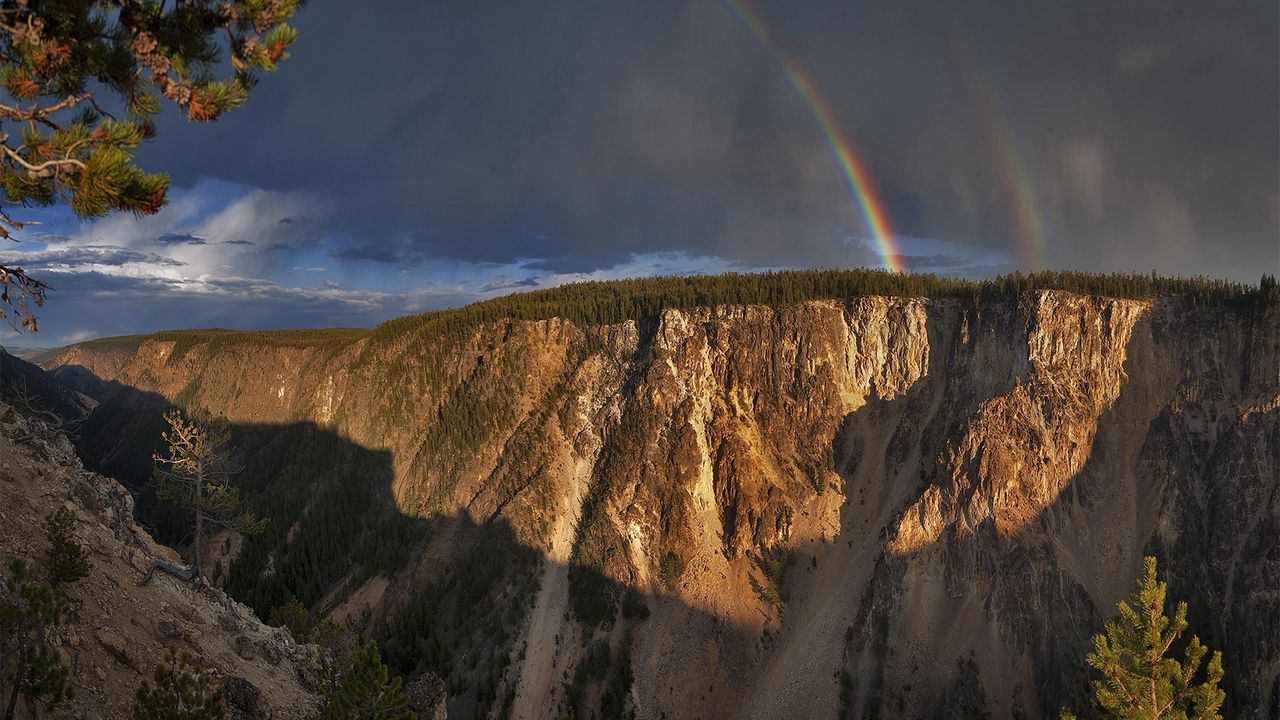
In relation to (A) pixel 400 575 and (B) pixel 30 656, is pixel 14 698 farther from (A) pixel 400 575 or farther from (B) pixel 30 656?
(A) pixel 400 575

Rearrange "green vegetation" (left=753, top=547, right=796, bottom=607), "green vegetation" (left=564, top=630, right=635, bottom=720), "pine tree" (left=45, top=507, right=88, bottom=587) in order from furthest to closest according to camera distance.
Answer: "green vegetation" (left=753, top=547, right=796, bottom=607)
"green vegetation" (left=564, top=630, right=635, bottom=720)
"pine tree" (left=45, top=507, right=88, bottom=587)

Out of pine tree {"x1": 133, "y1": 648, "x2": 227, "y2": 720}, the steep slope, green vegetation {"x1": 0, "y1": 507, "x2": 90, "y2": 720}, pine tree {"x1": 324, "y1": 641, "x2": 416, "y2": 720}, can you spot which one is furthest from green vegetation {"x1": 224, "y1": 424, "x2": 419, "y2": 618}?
pine tree {"x1": 133, "y1": 648, "x2": 227, "y2": 720}

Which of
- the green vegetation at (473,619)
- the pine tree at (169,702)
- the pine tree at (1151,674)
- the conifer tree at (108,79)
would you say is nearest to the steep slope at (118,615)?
the pine tree at (169,702)

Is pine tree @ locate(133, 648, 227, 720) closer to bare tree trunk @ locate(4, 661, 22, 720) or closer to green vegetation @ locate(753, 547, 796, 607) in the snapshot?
bare tree trunk @ locate(4, 661, 22, 720)

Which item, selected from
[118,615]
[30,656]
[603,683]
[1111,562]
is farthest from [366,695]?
[1111,562]

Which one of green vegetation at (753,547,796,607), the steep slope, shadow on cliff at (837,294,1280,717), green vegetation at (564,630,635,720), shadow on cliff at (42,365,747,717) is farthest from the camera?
green vegetation at (753,547,796,607)

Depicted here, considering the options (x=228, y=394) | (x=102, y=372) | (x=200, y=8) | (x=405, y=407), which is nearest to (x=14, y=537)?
(x=200, y=8)

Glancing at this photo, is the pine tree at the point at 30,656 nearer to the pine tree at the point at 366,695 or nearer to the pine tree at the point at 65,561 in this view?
the pine tree at the point at 65,561
